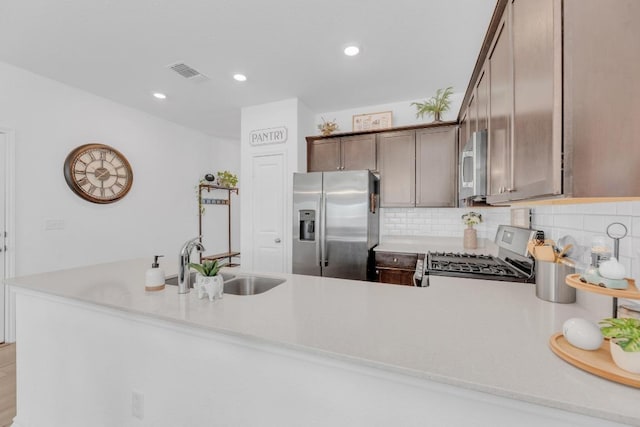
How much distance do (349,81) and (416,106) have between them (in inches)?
38.7

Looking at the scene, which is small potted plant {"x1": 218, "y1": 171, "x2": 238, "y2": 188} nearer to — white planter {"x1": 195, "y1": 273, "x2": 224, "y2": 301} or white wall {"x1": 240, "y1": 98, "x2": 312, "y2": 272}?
white wall {"x1": 240, "y1": 98, "x2": 312, "y2": 272}

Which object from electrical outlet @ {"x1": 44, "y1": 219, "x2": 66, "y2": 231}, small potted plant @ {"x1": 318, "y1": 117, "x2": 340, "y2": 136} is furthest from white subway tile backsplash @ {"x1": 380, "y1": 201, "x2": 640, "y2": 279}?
electrical outlet @ {"x1": 44, "y1": 219, "x2": 66, "y2": 231}

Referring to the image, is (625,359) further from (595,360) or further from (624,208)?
(624,208)

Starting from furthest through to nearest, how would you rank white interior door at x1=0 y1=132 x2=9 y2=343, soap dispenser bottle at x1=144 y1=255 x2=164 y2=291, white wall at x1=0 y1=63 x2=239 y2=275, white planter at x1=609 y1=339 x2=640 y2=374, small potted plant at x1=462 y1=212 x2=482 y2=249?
1. small potted plant at x1=462 y1=212 x2=482 y2=249
2. white wall at x1=0 y1=63 x2=239 y2=275
3. white interior door at x1=0 y1=132 x2=9 y2=343
4. soap dispenser bottle at x1=144 y1=255 x2=164 y2=291
5. white planter at x1=609 y1=339 x2=640 y2=374

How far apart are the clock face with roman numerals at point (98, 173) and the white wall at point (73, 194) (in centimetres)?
9

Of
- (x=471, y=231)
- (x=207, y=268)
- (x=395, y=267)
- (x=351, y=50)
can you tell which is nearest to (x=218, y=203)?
(x=395, y=267)

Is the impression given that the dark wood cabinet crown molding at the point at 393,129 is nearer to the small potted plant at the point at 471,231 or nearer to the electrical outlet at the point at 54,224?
the small potted plant at the point at 471,231

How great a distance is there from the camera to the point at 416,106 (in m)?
3.34

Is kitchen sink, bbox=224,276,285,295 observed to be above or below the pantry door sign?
below

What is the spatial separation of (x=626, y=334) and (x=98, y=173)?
4.47m

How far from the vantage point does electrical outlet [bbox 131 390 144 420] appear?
1.28 metres

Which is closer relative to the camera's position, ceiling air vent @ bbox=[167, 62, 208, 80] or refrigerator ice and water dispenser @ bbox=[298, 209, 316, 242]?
ceiling air vent @ bbox=[167, 62, 208, 80]

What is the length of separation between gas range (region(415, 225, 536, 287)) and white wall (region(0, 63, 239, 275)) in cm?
375

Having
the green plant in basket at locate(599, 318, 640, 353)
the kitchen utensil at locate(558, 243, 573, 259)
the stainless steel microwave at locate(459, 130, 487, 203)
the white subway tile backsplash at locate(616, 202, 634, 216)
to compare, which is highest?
the stainless steel microwave at locate(459, 130, 487, 203)
